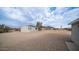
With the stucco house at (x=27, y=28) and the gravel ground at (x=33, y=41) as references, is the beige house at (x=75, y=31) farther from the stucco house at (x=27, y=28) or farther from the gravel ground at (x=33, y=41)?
the stucco house at (x=27, y=28)

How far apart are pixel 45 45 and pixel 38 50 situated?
4.2 inches

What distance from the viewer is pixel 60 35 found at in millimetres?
2070

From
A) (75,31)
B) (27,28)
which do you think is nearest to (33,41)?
(27,28)

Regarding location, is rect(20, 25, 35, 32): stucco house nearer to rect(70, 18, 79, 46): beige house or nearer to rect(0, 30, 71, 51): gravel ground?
rect(0, 30, 71, 51): gravel ground

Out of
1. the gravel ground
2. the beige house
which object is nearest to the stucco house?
the gravel ground

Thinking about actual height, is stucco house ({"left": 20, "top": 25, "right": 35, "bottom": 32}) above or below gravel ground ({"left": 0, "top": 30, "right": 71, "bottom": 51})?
above

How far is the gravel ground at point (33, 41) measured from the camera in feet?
6.73

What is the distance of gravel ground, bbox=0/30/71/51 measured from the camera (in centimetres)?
205
